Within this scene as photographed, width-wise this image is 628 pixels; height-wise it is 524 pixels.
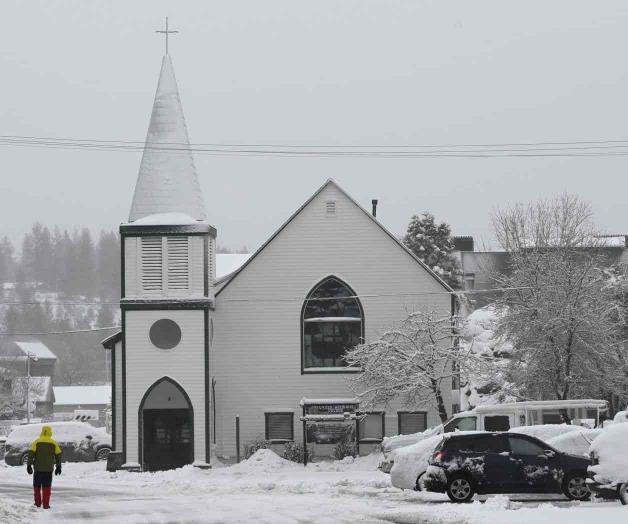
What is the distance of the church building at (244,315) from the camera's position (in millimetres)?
44938

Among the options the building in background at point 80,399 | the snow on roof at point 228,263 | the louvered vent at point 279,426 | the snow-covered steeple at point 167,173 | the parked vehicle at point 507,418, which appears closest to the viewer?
the parked vehicle at point 507,418

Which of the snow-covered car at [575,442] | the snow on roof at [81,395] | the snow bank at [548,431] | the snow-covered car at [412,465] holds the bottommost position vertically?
the snow-covered car at [412,465]

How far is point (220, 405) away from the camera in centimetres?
4678

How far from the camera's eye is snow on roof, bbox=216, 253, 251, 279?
55.1m

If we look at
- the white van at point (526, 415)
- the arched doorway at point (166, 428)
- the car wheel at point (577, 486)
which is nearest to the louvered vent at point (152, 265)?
the arched doorway at point (166, 428)

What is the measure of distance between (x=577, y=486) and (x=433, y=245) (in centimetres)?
6084

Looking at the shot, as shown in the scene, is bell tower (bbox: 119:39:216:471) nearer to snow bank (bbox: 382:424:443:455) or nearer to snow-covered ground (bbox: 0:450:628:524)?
snow-covered ground (bbox: 0:450:628:524)

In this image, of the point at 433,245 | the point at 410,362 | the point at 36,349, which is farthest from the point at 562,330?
the point at 36,349

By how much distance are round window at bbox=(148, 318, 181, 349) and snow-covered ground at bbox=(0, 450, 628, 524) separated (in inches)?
200

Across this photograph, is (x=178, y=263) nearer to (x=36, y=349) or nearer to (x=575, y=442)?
(x=575, y=442)

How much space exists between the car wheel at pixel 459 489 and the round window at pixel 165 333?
67.5 feet

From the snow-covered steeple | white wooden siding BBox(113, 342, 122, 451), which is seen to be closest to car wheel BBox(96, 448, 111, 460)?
white wooden siding BBox(113, 342, 122, 451)

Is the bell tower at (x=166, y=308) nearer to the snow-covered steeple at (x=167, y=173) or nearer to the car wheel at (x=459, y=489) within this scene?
the snow-covered steeple at (x=167, y=173)

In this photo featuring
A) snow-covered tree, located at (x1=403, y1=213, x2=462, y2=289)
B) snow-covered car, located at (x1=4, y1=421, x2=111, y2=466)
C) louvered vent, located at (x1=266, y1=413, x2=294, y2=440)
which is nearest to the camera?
louvered vent, located at (x1=266, y1=413, x2=294, y2=440)
